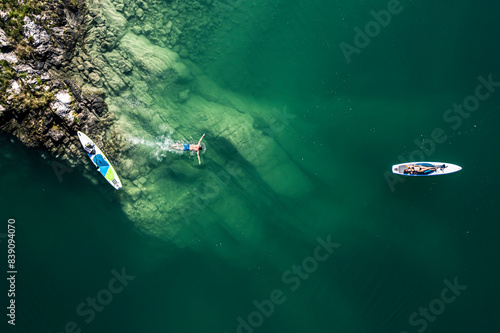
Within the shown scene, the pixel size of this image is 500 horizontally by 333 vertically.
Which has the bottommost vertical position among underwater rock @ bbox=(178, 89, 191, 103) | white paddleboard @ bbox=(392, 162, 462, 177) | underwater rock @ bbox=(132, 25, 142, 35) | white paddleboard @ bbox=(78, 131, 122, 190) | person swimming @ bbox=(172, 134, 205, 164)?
white paddleboard @ bbox=(78, 131, 122, 190)

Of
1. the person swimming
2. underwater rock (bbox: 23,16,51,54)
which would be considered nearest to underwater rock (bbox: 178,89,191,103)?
the person swimming

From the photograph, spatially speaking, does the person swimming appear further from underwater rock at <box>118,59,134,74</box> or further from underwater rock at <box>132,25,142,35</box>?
underwater rock at <box>132,25,142,35</box>

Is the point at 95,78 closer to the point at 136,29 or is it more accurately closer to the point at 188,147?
the point at 136,29

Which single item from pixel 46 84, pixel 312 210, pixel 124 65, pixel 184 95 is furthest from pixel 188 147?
pixel 46 84

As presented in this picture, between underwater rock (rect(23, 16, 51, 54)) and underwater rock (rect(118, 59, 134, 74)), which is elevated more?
underwater rock (rect(118, 59, 134, 74))

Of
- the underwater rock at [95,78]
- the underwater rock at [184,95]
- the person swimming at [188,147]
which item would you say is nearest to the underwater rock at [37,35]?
the underwater rock at [95,78]
